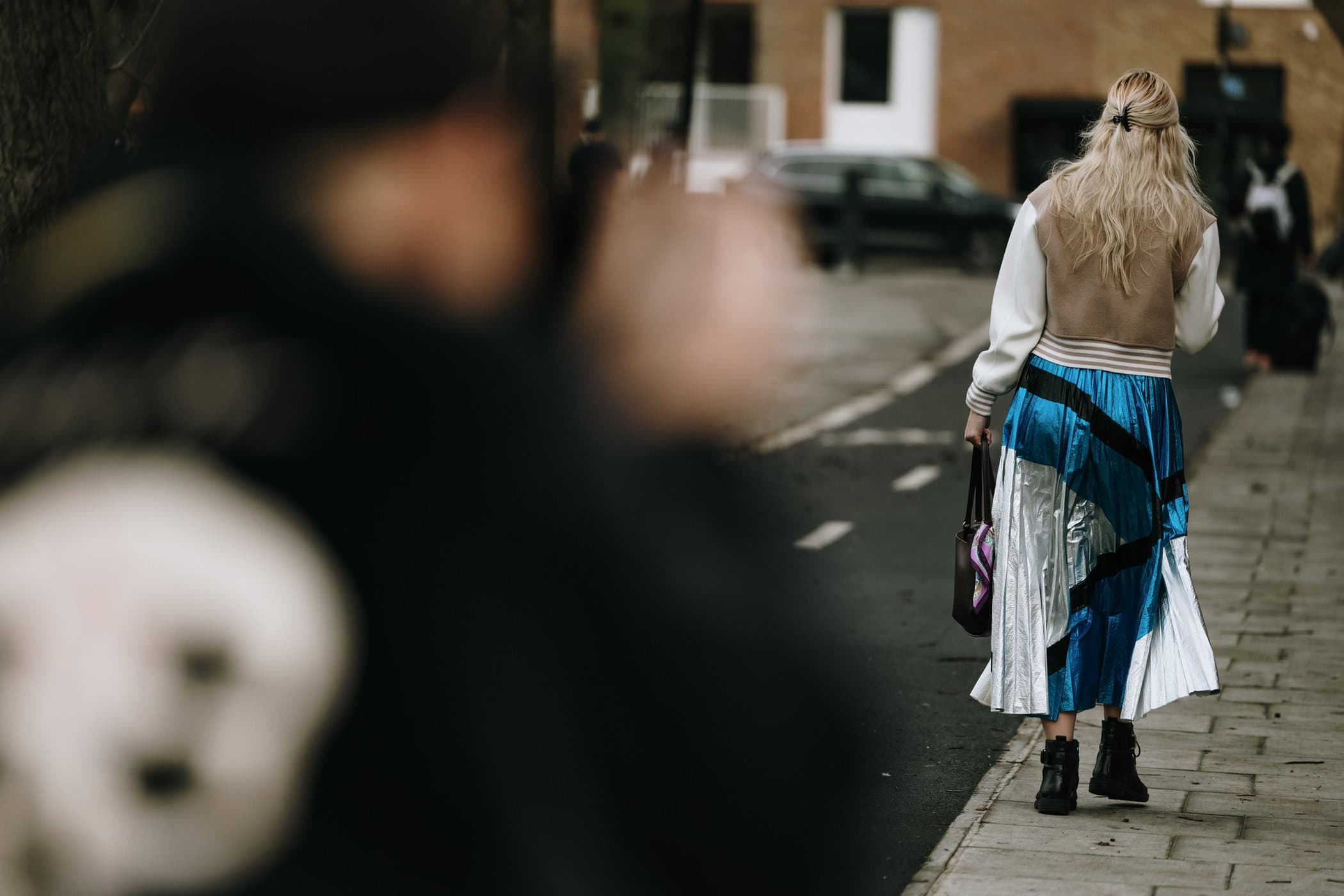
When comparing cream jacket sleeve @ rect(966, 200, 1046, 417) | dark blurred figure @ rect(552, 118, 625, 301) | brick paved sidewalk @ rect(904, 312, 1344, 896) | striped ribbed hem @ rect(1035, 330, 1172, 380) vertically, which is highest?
dark blurred figure @ rect(552, 118, 625, 301)

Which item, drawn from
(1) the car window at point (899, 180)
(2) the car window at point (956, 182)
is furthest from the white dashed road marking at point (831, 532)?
(1) the car window at point (899, 180)

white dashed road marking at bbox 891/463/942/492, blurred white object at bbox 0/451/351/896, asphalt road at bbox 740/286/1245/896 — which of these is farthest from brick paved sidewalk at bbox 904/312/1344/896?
blurred white object at bbox 0/451/351/896

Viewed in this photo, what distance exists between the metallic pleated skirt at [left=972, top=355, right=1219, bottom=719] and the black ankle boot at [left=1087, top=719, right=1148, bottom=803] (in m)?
0.07

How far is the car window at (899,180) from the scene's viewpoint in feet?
88.4

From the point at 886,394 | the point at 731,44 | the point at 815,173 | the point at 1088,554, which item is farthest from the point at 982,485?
the point at 731,44

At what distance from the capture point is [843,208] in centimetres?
2489

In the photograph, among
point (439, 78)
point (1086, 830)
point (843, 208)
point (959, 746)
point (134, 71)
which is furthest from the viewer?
point (843, 208)

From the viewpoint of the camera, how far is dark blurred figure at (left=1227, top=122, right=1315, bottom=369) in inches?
547

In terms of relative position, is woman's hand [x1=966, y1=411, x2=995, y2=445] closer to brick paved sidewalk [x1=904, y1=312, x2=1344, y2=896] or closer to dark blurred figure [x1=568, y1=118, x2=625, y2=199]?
brick paved sidewalk [x1=904, y1=312, x2=1344, y2=896]

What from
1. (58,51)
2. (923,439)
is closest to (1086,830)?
(58,51)

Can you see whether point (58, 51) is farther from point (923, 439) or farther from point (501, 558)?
point (923, 439)

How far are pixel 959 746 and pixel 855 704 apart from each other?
3848 millimetres

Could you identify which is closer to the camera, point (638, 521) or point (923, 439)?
point (638, 521)

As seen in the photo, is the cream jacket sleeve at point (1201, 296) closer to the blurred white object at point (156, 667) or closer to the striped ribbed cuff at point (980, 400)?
the striped ribbed cuff at point (980, 400)
